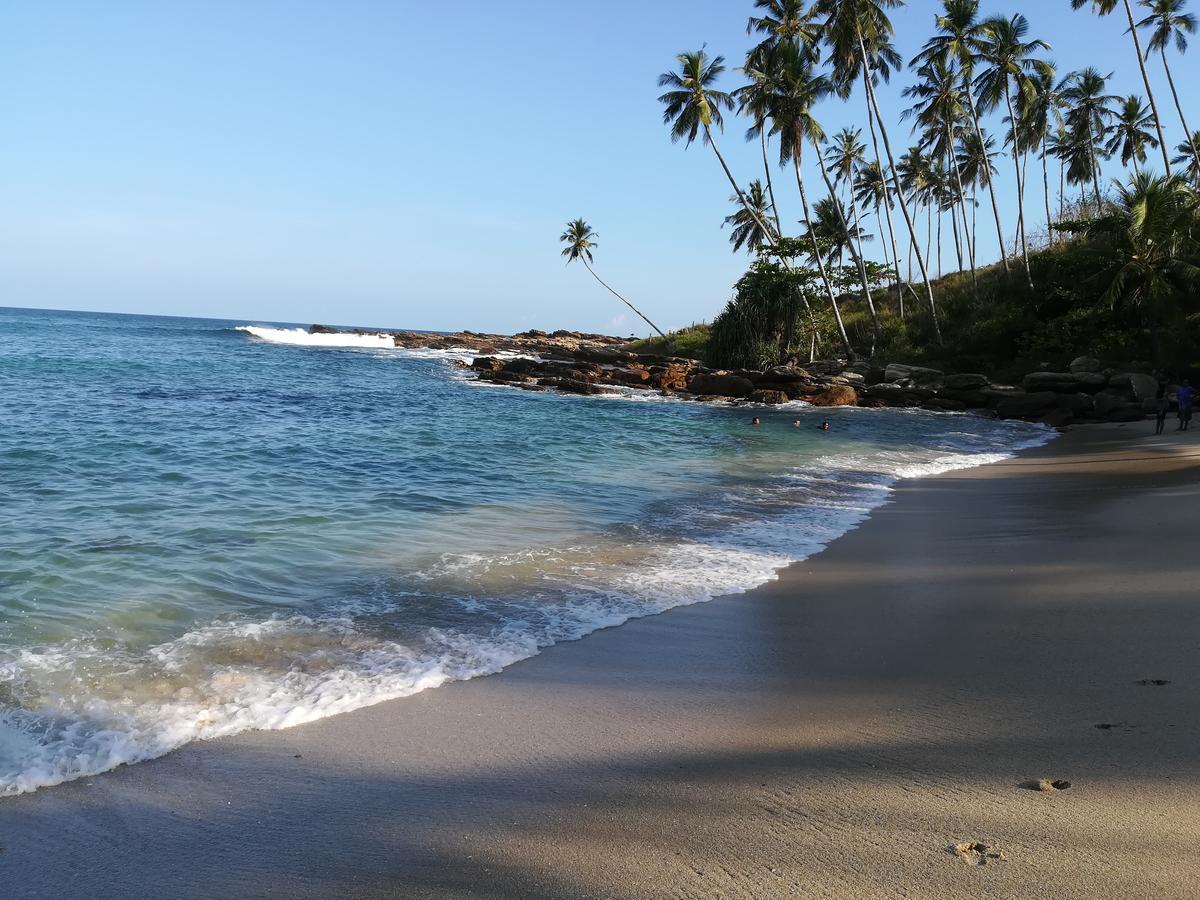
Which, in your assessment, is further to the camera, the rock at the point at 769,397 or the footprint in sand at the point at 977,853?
the rock at the point at 769,397

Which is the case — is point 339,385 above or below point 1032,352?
below

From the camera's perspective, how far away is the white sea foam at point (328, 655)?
4.26 metres

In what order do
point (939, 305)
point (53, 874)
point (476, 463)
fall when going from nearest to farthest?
point (53, 874) < point (476, 463) < point (939, 305)

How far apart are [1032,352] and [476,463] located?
30.2 m

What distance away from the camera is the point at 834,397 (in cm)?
3162

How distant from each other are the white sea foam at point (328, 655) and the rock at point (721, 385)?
82.8ft

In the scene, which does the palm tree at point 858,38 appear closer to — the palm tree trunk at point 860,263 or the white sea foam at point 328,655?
the palm tree trunk at point 860,263

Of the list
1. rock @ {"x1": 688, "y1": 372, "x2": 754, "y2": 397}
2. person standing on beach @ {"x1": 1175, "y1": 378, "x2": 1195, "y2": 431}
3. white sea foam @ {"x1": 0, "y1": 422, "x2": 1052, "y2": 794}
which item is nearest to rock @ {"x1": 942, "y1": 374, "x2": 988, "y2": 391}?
rock @ {"x1": 688, "y1": 372, "x2": 754, "y2": 397}

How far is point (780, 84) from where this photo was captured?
38.1 meters

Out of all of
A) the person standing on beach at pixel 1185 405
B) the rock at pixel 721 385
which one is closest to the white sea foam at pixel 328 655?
the person standing on beach at pixel 1185 405

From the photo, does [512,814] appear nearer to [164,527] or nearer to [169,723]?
[169,723]

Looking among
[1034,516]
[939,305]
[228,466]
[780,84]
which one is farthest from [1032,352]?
[228,466]

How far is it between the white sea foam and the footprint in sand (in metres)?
3.13

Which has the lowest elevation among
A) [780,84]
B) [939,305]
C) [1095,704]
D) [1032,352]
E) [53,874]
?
[53,874]
